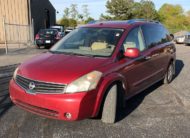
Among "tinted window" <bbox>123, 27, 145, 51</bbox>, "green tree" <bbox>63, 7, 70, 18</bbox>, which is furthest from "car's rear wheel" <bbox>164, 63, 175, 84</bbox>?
"green tree" <bbox>63, 7, 70, 18</bbox>

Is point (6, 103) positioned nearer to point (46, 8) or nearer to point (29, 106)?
point (29, 106)

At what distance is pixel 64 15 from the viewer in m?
78.5

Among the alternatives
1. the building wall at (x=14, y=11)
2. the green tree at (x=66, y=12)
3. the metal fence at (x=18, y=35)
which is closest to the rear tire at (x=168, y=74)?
the metal fence at (x=18, y=35)

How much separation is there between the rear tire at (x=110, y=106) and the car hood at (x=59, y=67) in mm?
472

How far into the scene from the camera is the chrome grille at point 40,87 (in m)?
3.99

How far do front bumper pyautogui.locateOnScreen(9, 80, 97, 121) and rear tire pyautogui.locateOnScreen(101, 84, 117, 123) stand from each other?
359 millimetres

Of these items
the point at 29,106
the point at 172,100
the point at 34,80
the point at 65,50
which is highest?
the point at 65,50

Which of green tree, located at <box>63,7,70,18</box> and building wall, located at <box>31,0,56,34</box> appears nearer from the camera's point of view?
building wall, located at <box>31,0,56,34</box>

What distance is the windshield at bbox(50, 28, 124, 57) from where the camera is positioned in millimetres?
4979

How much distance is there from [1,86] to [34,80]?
3.10m

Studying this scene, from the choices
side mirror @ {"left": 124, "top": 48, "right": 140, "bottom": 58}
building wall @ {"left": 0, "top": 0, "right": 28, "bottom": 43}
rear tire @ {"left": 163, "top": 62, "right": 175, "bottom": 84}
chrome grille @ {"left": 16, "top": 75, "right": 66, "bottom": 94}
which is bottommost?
rear tire @ {"left": 163, "top": 62, "right": 175, "bottom": 84}

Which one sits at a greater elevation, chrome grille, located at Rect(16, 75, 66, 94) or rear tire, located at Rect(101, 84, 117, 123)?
chrome grille, located at Rect(16, 75, 66, 94)

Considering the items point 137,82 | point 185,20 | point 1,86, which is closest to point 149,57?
point 137,82

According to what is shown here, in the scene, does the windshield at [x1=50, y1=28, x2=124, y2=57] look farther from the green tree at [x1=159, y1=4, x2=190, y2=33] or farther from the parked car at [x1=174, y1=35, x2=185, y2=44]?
the green tree at [x1=159, y1=4, x2=190, y2=33]
